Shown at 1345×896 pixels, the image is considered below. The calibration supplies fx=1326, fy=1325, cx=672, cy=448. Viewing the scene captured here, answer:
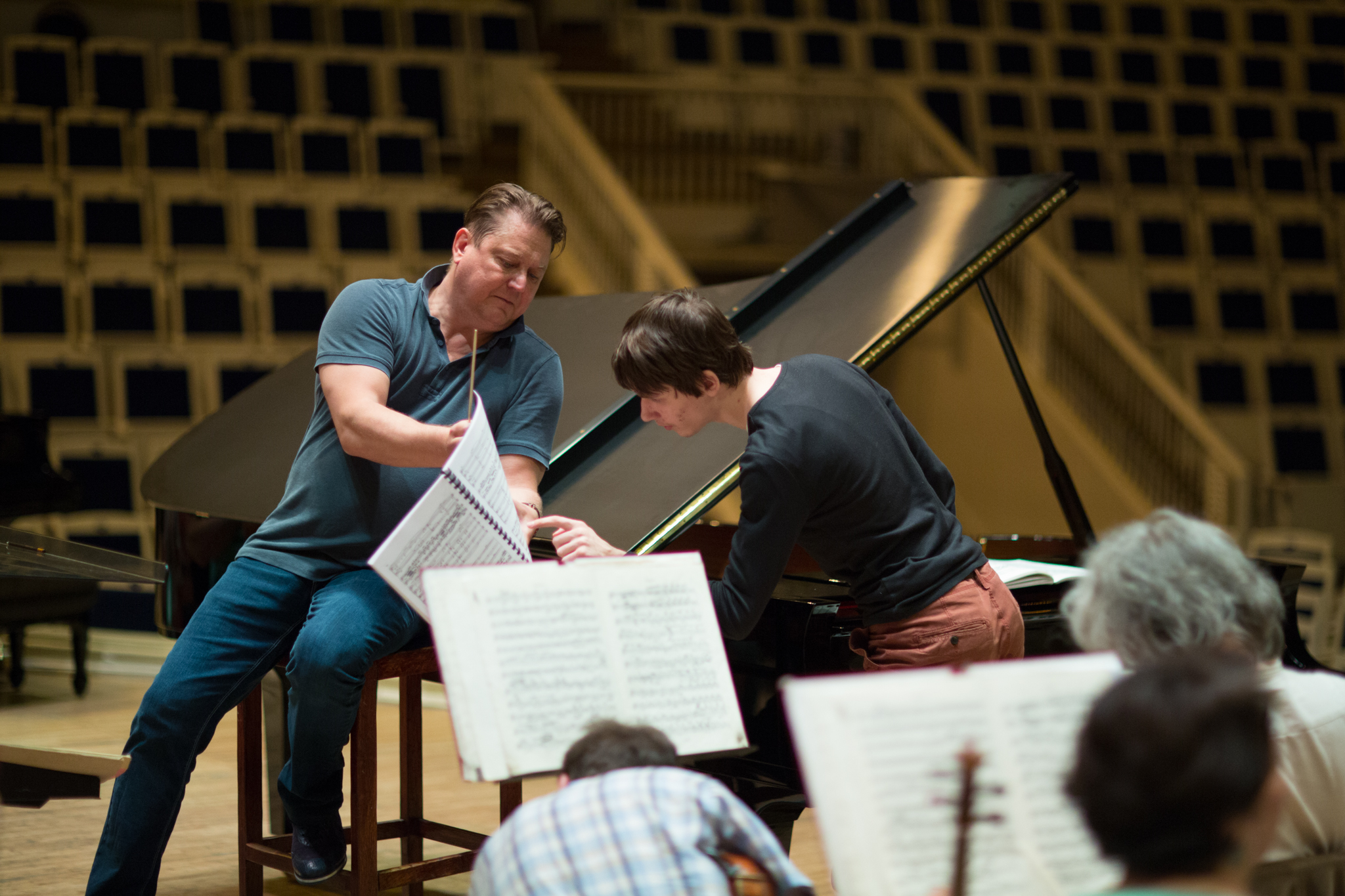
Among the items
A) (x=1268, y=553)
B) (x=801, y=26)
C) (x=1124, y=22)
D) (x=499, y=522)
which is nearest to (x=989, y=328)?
(x=1268, y=553)

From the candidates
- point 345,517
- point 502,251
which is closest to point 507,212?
point 502,251

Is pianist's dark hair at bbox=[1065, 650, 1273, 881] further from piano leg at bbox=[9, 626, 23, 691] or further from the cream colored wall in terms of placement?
the cream colored wall

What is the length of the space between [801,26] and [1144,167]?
8.19 ft

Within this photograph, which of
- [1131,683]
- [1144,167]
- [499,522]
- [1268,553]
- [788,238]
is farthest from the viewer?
[1144,167]

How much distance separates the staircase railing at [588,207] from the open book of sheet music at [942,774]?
201 inches

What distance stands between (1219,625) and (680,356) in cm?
78

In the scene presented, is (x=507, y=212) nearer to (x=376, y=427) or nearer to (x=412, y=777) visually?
(x=376, y=427)

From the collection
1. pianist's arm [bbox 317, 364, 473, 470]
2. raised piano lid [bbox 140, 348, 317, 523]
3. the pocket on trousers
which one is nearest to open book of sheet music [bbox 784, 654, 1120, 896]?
the pocket on trousers

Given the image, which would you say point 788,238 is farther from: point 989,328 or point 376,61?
point 376,61

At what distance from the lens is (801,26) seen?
9.14 metres

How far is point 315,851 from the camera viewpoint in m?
2.09

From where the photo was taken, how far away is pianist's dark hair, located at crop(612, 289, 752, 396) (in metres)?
1.83

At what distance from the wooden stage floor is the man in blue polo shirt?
94 centimetres

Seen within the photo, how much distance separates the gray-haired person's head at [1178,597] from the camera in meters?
1.41
